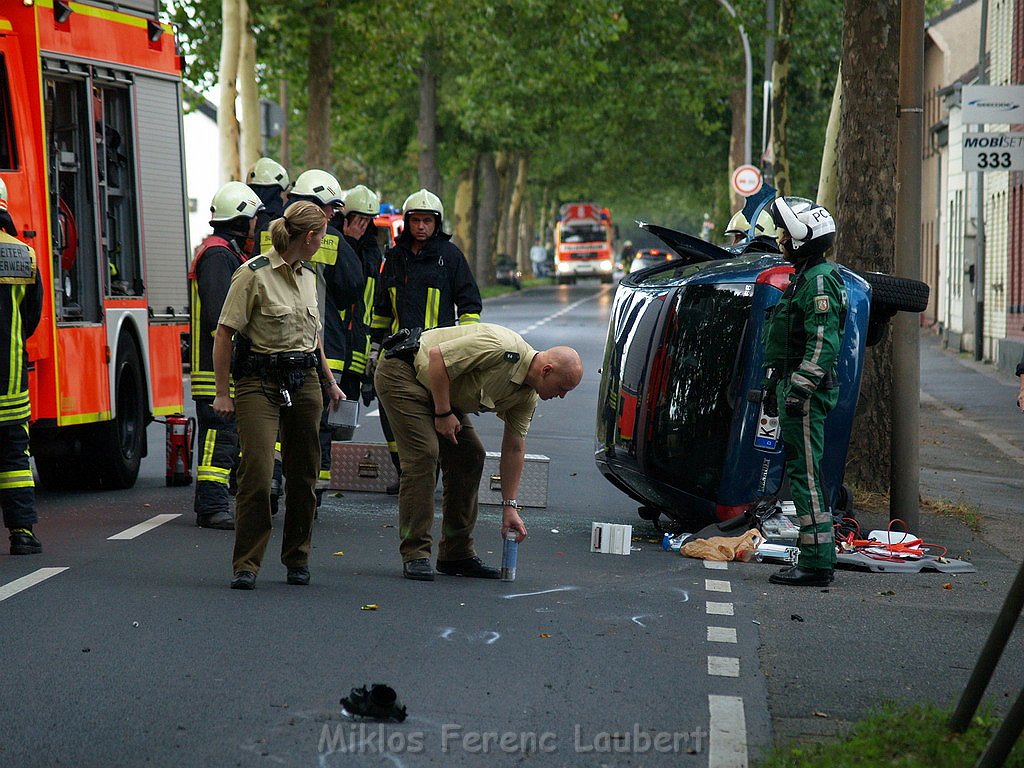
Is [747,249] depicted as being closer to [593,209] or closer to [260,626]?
[260,626]

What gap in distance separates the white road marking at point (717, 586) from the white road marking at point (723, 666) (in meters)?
1.53

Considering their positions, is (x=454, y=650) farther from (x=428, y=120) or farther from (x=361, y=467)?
(x=428, y=120)

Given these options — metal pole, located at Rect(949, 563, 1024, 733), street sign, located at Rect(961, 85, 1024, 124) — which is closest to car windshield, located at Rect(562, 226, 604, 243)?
street sign, located at Rect(961, 85, 1024, 124)

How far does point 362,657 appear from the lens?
6.23m

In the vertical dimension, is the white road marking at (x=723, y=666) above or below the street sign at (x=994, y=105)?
below

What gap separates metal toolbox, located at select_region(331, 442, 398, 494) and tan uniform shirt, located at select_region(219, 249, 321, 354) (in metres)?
3.43

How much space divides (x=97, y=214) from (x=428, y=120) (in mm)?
37808

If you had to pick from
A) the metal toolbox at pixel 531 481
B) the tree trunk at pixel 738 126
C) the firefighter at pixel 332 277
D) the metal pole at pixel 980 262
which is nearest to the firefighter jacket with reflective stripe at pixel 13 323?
the firefighter at pixel 332 277

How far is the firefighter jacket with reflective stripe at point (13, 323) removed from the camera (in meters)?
8.43

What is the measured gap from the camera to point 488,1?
38.4 meters

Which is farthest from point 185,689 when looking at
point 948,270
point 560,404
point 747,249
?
point 948,270

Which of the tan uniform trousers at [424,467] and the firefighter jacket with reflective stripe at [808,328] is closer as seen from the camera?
the tan uniform trousers at [424,467]

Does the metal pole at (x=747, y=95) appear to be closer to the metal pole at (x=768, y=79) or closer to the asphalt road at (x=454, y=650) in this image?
the metal pole at (x=768, y=79)

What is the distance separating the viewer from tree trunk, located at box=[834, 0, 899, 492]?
1148 centimetres
